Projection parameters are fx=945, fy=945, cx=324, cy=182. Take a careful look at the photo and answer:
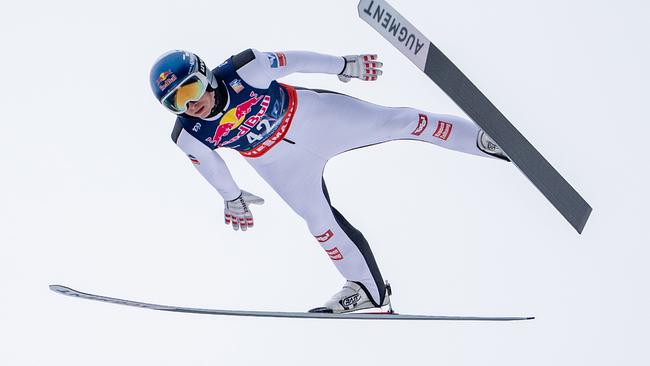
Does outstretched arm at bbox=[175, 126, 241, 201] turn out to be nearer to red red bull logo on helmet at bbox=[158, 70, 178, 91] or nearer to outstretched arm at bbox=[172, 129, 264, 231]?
outstretched arm at bbox=[172, 129, 264, 231]

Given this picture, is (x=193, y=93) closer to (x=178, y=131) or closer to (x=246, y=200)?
(x=178, y=131)

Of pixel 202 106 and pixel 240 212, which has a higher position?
pixel 202 106

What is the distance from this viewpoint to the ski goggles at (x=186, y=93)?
378cm

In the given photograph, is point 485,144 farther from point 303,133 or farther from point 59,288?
point 59,288

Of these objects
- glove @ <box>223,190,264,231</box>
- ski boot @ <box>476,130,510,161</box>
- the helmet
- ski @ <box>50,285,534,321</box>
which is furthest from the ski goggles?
ski boot @ <box>476,130,510,161</box>

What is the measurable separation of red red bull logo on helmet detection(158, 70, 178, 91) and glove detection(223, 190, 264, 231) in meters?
0.74

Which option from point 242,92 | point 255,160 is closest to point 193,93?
point 242,92

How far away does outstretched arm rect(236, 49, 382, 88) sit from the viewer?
398 cm

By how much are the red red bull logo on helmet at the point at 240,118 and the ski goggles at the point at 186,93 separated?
21cm

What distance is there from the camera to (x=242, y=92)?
3990 millimetres

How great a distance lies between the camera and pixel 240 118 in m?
4.04

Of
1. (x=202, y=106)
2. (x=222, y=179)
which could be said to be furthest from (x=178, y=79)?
(x=222, y=179)

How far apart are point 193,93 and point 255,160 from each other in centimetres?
55

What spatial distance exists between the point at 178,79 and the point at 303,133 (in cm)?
69
